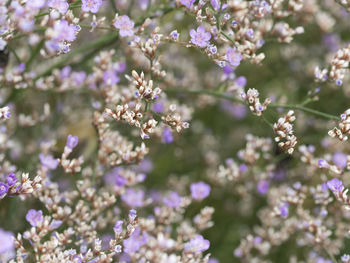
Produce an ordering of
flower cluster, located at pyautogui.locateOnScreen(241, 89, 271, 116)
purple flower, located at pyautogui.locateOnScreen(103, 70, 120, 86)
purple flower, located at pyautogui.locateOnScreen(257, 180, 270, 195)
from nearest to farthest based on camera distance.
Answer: flower cluster, located at pyautogui.locateOnScreen(241, 89, 271, 116)
purple flower, located at pyautogui.locateOnScreen(103, 70, 120, 86)
purple flower, located at pyautogui.locateOnScreen(257, 180, 270, 195)

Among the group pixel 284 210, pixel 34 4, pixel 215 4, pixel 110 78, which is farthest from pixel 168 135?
pixel 34 4

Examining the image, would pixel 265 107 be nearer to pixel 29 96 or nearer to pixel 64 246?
pixel 64 246

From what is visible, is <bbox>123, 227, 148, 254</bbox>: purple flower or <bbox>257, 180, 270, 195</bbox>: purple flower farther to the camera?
<bbox>257, 180, 270, 195</bbox>: purple flower

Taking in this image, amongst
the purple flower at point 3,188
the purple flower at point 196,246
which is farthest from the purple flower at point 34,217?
the purple flower at point 196,246

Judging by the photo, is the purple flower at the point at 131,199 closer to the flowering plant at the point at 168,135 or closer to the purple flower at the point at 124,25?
the flowering plant at the point at 168,135

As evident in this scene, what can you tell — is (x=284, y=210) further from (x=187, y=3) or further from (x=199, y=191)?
(x=187, y=3)

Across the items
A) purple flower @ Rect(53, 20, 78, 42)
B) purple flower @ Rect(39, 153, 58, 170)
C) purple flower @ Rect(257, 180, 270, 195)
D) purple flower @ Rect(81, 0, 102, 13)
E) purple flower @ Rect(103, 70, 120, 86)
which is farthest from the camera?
purple flower @ Rect(257, 180, 270, 195)

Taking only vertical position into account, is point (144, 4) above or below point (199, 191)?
above

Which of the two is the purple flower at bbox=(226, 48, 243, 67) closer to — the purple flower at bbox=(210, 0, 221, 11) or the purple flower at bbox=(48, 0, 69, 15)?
the purple flower at bbox=(210, 0, 221, 11)

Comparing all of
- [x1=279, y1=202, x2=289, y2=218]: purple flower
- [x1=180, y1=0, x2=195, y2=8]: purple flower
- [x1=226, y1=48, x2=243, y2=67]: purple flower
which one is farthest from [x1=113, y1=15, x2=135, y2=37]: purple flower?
[x1=279, y1=202, x2=289, y2=218]: purple flower
